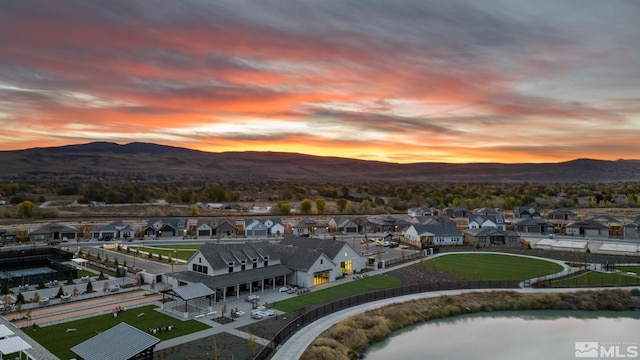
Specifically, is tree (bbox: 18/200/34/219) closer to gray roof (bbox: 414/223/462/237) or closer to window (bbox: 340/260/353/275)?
window (bbox: 340/260/353/275)

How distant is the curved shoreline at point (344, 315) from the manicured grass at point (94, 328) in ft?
25.9

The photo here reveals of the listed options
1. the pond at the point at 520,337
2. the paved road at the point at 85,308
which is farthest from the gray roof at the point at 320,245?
the paved road at the point at 85,308

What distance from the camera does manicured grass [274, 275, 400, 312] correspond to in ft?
139

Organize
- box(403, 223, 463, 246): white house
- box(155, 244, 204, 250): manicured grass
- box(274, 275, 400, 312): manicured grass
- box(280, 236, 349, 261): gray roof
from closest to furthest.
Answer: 1. box(274, 275, 400, 312): manicured grass
2. box(280, 236, 349, 261): gray roof
3. box(155, 244, 204, 250): manicured grass
4. box(403, 223, 463, 246): white house

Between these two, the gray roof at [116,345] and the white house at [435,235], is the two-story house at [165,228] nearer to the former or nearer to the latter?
the white house at [435,235]

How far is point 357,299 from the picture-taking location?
4331 centimetres

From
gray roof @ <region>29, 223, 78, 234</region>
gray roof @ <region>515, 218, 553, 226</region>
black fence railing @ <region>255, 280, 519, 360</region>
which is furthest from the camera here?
gray roof @ <region>515, 218, 553, 226</region>

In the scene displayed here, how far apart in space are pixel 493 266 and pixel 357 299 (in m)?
26.1

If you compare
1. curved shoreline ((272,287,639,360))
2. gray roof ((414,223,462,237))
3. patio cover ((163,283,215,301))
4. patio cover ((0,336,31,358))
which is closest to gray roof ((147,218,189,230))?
gray roof ((414,223,462,237))

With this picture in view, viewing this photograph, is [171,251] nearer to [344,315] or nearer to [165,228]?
[165,228]

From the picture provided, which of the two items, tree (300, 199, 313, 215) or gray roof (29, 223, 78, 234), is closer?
gray roof (29, 223, 78, 234)

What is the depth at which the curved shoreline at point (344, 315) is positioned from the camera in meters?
31.4

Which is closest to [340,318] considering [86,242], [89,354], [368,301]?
[368,301]

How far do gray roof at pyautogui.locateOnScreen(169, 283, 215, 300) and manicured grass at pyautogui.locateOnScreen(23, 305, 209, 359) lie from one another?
2.13m
